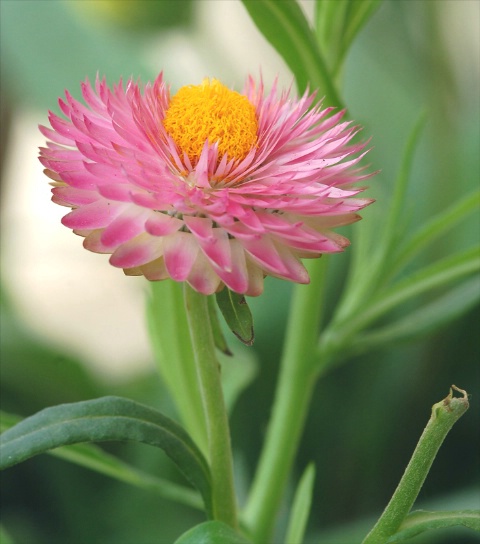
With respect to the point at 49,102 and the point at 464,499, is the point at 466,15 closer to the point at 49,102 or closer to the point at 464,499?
the point at 49,102

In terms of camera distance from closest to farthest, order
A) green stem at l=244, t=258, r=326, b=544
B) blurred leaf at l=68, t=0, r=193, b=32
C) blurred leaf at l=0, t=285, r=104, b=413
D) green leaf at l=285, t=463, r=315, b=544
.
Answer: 1. green leaf at l=285, t=463, r=315, b=544
2. green stem at l=244, t=258, r=326, b=544
3. blurred leaf at l=0, t=285, r=104, b=413
4. blurred leaf at l=68, t=0, r=193, b=32

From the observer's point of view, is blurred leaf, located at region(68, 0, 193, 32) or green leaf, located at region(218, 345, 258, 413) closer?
green leaf, located at region(218, 345, 258, 413)

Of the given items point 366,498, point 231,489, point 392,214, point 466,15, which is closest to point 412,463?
point 231,489

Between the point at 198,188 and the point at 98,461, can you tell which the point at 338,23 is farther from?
the point at 98,461

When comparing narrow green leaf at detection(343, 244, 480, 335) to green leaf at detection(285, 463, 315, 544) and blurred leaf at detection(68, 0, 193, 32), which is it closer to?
green leaf at detection(285, 463, 315, 544)

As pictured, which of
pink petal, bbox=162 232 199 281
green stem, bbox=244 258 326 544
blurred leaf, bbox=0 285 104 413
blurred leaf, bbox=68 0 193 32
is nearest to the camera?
pink petal, bbox=162 232 199 281

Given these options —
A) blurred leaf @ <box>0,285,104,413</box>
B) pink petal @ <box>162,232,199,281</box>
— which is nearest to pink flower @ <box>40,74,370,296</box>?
pink petal @ <box>162,232,199,281</box>

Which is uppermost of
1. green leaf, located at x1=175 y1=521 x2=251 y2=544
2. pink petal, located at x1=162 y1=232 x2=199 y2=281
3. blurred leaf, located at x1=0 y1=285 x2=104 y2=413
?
blurred leaf, located at x1=0 y1=285 x2=104 y2=413
